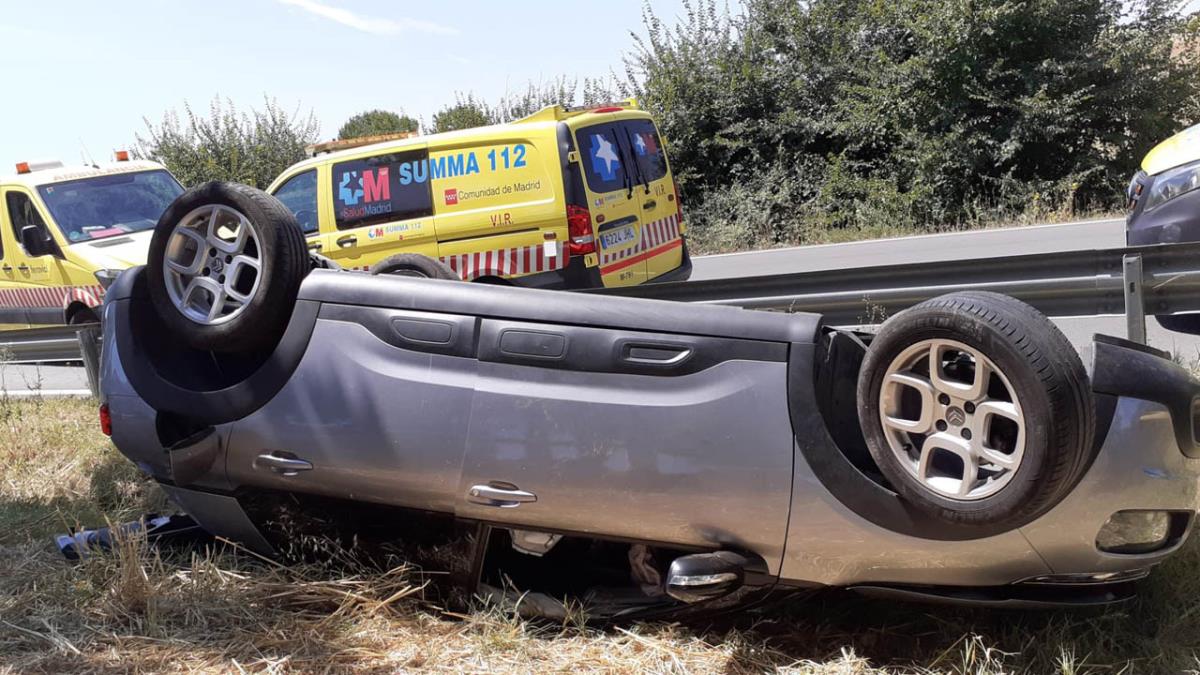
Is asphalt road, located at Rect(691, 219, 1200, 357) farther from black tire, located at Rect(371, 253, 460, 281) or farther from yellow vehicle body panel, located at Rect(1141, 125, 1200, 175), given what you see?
black tire, located at Rect(371, 253, 460, 281)

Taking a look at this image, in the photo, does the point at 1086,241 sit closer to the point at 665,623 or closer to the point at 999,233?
the point at 999,233

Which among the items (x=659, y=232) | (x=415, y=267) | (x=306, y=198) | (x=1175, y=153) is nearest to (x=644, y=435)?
(x=415, y=267)

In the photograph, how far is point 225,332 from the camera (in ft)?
11.0

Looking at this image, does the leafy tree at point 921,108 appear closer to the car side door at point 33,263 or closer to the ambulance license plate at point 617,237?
the ambulance license plate at point 617,237

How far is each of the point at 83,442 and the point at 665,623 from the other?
436 cm

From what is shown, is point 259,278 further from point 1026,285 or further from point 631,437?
point 1026,285

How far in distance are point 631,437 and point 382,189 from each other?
7.41 metres

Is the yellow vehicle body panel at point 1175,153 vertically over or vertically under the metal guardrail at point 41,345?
over

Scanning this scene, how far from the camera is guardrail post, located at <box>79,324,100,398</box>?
6699 mm

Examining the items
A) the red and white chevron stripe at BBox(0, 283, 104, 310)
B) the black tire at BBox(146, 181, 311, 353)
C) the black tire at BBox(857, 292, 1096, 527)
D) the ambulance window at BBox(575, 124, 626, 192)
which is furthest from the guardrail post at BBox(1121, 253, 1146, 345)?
the red and white chevron stripe at BBox(0, 283, 104, 310)

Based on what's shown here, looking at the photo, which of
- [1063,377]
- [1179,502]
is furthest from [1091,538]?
[1063,377]

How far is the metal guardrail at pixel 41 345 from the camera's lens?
778cm

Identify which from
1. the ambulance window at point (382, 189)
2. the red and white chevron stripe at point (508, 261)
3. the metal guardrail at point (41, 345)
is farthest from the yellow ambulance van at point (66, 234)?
the red and white chevron stripe at point (508, 261)

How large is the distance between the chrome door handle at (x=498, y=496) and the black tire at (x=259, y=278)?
913 mm
